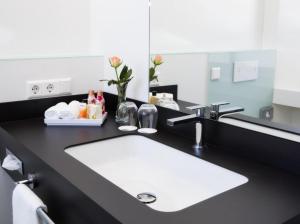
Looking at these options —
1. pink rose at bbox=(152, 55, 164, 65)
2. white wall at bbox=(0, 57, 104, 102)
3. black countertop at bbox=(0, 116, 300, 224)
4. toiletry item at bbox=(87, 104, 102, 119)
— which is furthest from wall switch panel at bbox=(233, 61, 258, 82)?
white wall at bbox=(0, 57, 104, 102)

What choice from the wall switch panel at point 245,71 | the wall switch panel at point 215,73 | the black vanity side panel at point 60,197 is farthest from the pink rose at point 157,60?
the black vanity side panel at point 60,197

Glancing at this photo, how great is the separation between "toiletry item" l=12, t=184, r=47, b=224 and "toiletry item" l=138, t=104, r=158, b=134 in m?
0.53

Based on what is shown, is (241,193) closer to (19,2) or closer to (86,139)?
(86,139)

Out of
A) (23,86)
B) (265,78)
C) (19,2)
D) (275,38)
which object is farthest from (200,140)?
(19,2)

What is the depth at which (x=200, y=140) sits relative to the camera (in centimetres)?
126

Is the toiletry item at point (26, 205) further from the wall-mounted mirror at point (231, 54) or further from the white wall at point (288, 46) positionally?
the white wall at point (288, 46)

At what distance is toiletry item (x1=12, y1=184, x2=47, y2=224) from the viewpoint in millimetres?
1048

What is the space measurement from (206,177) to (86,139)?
510mm

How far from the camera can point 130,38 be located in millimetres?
1675

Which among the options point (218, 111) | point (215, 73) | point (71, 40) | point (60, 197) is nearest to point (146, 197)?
point (60, 197)

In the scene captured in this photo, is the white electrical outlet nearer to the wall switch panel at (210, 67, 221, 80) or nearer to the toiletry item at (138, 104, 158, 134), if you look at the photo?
the toiletry item at (138, 104, 158, 134)

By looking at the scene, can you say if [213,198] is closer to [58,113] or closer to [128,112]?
[128,112]

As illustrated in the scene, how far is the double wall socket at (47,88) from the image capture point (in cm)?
164

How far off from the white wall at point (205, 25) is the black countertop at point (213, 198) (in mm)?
388
